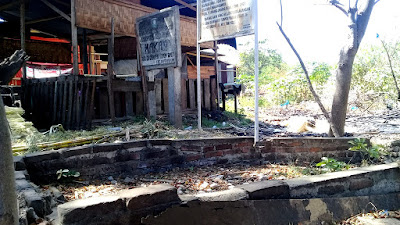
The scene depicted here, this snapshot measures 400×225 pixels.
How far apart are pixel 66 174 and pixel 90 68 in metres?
8.20

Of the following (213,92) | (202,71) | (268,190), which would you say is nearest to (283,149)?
(268,190)

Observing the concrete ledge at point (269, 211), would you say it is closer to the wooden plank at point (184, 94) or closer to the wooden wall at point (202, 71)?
the wooden plank at point (184, 94)

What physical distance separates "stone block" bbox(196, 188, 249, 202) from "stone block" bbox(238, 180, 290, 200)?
63mm

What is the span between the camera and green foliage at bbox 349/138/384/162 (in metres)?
4.38

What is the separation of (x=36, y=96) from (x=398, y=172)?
7.16 meters

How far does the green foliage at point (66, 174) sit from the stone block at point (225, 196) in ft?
5.55

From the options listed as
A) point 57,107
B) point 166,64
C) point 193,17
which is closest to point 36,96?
point 57,107

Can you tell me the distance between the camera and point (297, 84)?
52.2 feet

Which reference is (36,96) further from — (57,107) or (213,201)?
(213,201)

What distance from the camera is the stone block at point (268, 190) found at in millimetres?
2774

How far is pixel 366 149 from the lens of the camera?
4359mm

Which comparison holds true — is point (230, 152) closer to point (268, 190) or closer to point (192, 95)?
point (268, 190)

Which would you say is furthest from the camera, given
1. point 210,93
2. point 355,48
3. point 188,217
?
point 210,93

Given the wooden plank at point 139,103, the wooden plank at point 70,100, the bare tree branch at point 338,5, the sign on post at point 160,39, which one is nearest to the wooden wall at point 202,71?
the wooden plank at point 139,103
